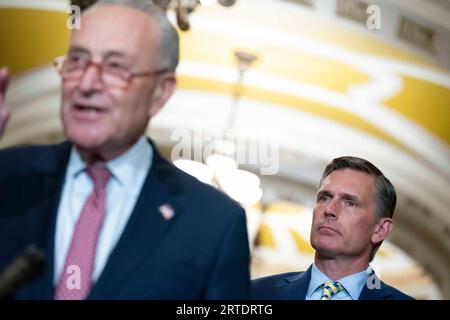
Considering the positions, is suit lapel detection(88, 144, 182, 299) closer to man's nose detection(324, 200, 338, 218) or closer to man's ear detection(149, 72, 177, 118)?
man's ear detection(149, 72, 177, 118)

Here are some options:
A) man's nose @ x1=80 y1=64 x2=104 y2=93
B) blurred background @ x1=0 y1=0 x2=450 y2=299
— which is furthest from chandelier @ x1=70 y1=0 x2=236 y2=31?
man's nose @ x1=80 y1=64 x2=104 y2=93

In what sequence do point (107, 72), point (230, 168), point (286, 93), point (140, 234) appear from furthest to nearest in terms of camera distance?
point (286, 93), point (230, 168), point (107, 72), point (140, 234)

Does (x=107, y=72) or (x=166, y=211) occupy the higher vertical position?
(x=107, y=72)

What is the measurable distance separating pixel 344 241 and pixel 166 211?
589mm

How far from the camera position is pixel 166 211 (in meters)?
2.12

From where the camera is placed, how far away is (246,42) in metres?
2.79

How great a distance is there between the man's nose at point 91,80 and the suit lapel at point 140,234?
0.82 feet

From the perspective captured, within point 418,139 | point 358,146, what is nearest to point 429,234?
point 418,139

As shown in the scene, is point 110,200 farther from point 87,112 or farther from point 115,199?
point 87,112

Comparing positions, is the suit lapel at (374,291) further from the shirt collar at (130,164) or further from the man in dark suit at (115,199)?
the shirt collar at (130,164)

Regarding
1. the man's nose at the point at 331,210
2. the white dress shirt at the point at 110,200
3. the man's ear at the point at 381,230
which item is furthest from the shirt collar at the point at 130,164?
the man's ear at the point at 381,230

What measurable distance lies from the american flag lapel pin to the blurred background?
328 mm

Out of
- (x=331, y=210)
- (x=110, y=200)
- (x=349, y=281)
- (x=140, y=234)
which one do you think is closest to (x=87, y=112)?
(x=110, y=200)

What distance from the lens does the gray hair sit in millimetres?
2195
